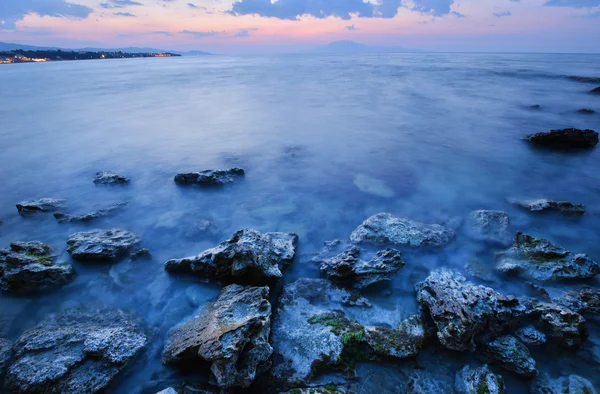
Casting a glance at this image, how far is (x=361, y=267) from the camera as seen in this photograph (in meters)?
4.59

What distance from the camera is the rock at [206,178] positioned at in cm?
786

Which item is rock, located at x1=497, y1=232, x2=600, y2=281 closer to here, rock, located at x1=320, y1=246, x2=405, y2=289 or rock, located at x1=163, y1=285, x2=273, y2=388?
rock, located at x1=320, y1=246, x2=405, y2=289

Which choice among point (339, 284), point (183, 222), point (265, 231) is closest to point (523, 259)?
point (339, 284)

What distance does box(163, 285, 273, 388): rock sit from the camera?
3.00m

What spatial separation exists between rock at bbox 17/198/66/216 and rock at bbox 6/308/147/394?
3.70 meters

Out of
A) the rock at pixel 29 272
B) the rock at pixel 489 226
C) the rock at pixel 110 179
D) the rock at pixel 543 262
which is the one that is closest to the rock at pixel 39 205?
the rock at pixel 110 179

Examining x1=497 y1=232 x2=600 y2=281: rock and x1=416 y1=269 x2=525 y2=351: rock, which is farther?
x1=497 y1=232 x2=600 y2=281: rock

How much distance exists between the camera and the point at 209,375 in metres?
3.21

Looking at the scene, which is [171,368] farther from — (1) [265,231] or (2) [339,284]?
(1) [265,231]

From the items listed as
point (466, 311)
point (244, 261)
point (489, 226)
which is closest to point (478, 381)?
point (466, 311)

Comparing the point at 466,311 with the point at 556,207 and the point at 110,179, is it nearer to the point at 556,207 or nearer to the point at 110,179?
the point at 556,207

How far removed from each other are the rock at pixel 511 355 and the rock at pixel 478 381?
206 mm

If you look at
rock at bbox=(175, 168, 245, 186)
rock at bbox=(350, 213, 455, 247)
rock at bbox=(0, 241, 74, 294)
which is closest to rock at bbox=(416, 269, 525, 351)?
rock at bbox=(350, 213, 455, 247)

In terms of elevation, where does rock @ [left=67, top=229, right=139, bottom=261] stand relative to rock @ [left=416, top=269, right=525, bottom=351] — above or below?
above
